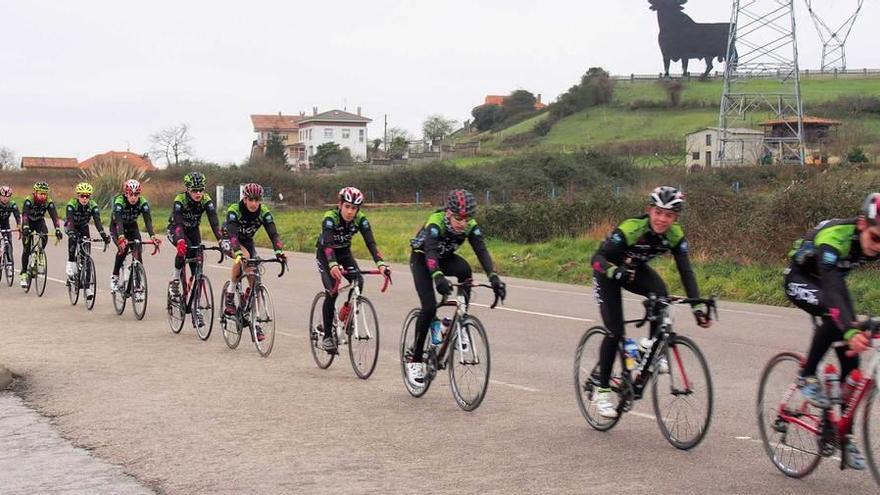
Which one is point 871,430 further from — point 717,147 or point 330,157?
point 330,157

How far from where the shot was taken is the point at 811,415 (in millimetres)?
6156

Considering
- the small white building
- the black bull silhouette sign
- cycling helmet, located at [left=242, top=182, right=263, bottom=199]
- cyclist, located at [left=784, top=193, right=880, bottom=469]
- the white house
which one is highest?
the black bull silhouette sign

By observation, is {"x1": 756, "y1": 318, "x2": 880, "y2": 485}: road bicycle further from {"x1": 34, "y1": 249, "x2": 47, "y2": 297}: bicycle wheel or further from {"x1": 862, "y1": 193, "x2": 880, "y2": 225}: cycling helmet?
{"x1": 34, "y1": 249, "x2": 47, "y2": 297}: bicycle wheel

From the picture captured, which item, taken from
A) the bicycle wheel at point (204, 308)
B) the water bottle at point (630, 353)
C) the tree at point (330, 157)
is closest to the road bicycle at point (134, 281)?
the bicycle wheel at point (204, 308)

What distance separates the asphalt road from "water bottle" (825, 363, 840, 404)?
56cm

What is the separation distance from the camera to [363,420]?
8.11 m

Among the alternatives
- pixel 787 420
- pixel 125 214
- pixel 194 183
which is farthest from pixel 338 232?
pixel 125 214

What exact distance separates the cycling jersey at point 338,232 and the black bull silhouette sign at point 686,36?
112690mm

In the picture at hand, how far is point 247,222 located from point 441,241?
13.2 feet

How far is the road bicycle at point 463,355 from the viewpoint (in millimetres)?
8359

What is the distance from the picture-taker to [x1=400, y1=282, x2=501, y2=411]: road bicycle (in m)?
8.36

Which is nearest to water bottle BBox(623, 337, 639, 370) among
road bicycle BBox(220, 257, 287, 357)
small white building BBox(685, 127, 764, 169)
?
road bicycle BBox(220, 257, 287, 357)

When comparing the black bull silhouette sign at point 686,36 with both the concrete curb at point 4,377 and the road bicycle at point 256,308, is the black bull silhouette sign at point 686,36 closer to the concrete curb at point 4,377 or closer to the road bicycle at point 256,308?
the road bicycle at point 256,308

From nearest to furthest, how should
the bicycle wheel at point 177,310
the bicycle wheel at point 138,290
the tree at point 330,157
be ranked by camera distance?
the bicycle wheel at point 177,310 < the bicycle wheel at point 138,290 < the tree at point 330,157
